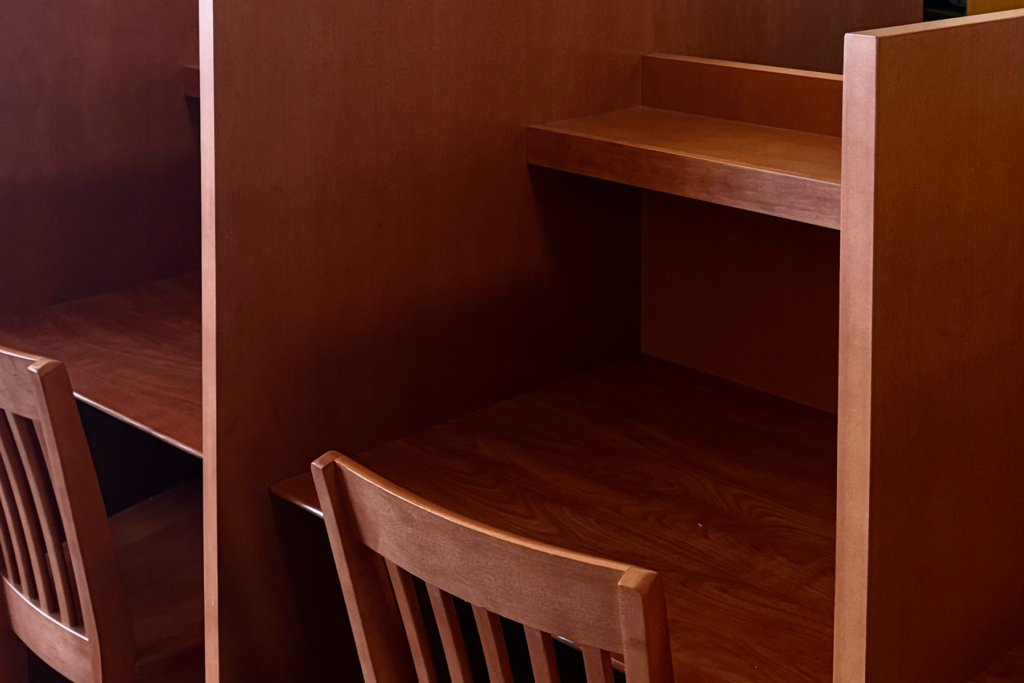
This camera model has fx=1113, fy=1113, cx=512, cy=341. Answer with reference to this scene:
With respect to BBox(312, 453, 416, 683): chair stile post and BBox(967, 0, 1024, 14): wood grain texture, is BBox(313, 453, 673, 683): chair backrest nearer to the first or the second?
BBox(312, 453, 416, 683): chair stile post

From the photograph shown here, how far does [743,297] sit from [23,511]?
1.01m

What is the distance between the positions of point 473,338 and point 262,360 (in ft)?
1.07

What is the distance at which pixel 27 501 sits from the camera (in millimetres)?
1366

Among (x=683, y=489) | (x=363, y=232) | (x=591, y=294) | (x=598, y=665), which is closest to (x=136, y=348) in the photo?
(x=363, y=232)

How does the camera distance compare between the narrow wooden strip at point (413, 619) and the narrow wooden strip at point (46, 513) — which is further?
the narrow wooden strip at point (46, 513)

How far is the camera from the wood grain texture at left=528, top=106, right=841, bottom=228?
113 centimetres

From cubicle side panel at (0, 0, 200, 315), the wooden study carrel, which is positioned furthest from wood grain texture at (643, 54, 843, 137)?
cubicle side panel at (0, 0, 200, 315)

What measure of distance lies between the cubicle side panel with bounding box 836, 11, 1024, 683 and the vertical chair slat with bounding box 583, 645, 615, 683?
194 millimetres

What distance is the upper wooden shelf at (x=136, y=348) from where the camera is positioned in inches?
59.6

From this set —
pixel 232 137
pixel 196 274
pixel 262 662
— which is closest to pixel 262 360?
pixel 232 137

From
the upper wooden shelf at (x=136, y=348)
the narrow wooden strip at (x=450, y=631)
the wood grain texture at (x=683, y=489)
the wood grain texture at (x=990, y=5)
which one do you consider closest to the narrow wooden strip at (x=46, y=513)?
the upper wooden shelf at (x=136, y=348)

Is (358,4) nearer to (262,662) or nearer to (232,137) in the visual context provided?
(232,137)

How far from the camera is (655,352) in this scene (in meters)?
1.76

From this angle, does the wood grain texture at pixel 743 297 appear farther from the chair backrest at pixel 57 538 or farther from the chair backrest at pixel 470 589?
the chair backrest at pixel 57 538
